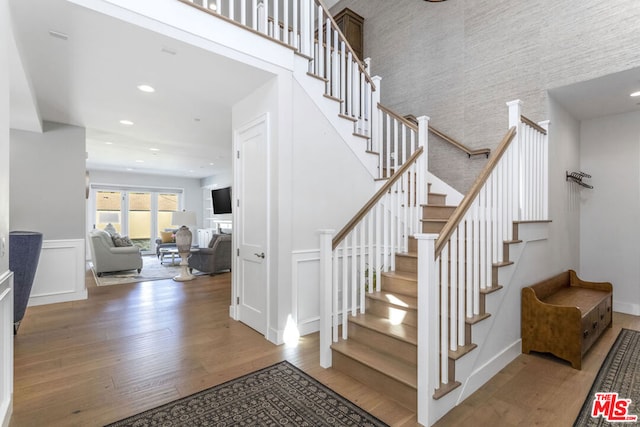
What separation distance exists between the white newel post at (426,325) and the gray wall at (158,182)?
1021 centimetres

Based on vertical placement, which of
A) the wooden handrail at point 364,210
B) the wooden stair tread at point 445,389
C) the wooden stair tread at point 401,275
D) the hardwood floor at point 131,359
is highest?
the wooden handrail at point 364,210

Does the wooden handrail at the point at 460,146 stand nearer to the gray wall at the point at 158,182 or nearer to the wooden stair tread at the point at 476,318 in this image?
the wooden stair tread at the point at 476,318

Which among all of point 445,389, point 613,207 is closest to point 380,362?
point 445,389

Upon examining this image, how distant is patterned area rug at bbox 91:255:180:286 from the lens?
5.97 m

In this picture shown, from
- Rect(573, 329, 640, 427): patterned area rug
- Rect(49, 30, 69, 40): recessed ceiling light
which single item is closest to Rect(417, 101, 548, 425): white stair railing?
Rect(573, 329, 640, 427): patterned area rug

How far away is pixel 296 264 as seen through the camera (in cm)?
320

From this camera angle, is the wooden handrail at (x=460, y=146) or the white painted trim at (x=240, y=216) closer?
the white painted trim at (x=240, y=216)

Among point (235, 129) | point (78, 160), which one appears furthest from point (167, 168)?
point (235, 129)

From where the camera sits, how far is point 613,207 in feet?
13.4

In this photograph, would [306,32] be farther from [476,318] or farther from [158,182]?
[158,182]

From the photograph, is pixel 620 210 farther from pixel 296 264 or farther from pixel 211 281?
pixel 211 281

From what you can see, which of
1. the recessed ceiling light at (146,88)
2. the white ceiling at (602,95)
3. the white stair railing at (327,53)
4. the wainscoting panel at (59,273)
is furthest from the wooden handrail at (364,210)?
the wainscoting panel at (59,273)

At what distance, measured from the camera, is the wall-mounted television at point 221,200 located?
9.35 m

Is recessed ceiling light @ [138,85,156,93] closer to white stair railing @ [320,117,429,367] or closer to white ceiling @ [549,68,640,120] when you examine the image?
white stair railing @ [320,117,429,367]
